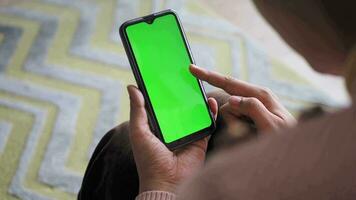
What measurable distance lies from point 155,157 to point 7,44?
30.9 inches

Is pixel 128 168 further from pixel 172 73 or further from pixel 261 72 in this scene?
pixel 261 72

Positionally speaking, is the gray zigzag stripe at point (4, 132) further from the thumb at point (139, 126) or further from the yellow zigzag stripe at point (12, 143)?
the thumb at point (139, 126)

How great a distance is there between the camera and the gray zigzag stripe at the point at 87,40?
1200 mm

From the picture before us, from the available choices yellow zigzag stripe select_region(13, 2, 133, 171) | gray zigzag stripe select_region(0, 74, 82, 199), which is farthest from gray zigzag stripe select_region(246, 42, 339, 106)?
gray zigzag stripe select_region(0, 74, 82, 199)

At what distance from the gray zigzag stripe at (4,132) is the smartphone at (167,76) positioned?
51cm

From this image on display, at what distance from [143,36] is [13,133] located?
516mm

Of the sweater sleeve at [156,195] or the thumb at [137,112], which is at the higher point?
the thumb at [137,112]

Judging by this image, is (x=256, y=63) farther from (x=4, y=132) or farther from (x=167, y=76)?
(x=4, y=132)

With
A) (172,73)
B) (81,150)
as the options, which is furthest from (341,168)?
(81,150)

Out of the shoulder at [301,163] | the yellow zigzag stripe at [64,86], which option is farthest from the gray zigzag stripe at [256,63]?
the shoulder at [301,163]

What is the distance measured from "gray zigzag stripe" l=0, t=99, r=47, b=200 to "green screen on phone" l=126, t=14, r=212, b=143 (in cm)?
43

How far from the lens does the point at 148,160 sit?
0.58 m

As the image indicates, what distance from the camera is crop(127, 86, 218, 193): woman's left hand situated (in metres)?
0.58

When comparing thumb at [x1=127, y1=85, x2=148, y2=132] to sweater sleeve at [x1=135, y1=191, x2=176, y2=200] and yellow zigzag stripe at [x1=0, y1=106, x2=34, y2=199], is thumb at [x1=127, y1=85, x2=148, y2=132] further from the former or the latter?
yellow zigzag stripe at [x1=0, y1=106, x2=34, y2=199]
